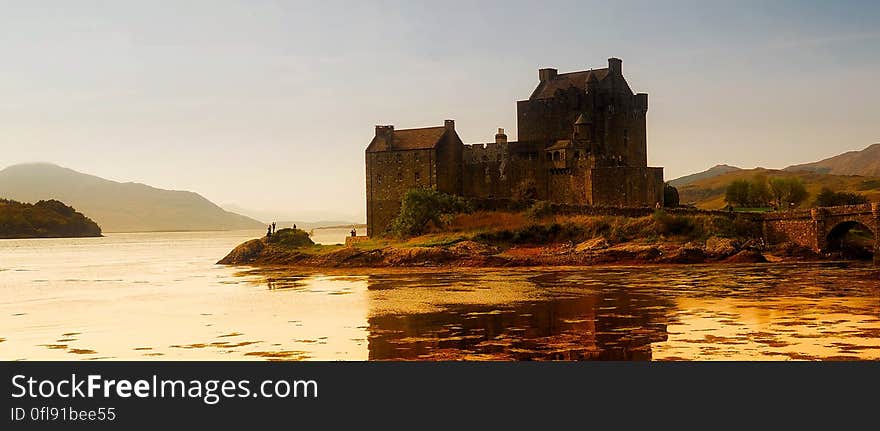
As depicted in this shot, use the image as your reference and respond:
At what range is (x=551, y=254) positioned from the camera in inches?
2318

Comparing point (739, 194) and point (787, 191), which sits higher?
point (787, 191)

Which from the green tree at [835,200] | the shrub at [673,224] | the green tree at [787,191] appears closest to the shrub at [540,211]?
the shrub at [673,224]

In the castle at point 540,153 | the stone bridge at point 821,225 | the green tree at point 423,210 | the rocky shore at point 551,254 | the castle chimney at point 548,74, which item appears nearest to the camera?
the stone bridge at point 821,225

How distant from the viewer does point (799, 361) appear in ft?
66.6

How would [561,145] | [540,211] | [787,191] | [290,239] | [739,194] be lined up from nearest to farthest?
1. [540,211]
2. [290,239]
3. [561,145]
4. [739,194]
5. [787,191]

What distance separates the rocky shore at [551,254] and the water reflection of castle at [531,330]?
2082cm

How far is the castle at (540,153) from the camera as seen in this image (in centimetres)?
7188

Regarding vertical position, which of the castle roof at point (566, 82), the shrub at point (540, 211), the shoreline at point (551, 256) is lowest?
the shoreline at point (551, 256)

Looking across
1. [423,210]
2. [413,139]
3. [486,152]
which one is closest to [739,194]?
[486,152]

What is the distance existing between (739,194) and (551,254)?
135ft

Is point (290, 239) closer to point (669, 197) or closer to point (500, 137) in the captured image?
point (500, 137)

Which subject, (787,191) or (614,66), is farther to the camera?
(787,191)

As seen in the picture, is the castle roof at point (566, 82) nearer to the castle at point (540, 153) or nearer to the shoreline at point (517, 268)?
the castle at point (540, 153)
